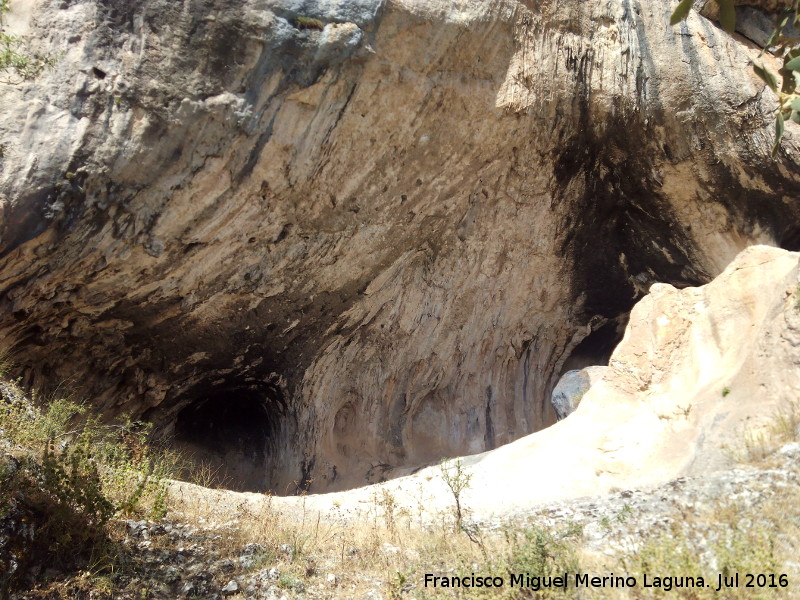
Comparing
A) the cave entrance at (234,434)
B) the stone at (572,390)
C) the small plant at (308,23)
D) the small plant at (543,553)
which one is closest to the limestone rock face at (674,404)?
the small plant at (543,553)

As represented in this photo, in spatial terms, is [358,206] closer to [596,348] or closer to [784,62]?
[596,348]

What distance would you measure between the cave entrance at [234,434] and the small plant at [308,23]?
5.23 m

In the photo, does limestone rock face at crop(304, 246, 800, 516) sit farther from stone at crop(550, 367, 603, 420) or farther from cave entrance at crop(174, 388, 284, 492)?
cave entrance at crop(174, 388, 284, 492)

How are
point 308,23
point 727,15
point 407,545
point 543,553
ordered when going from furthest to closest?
1. point 308,23
2. point 407,545
3. point 543,553
4. point 727,15

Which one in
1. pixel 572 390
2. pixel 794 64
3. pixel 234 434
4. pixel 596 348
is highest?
pixel 794 64

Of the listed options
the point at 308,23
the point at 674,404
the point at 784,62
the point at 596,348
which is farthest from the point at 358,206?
Answer: the point at 784,62

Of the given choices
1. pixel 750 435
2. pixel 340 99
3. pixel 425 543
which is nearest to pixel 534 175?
pixel 340 99

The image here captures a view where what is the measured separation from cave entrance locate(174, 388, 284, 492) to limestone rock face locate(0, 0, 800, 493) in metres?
0.04

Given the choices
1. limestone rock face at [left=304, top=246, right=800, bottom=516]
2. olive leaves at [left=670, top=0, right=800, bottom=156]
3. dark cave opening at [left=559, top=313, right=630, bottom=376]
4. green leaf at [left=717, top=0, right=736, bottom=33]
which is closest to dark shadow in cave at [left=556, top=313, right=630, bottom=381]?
dark cave opening at [left=559, top=313, right=630, bottom=376]

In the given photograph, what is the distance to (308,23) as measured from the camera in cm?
725

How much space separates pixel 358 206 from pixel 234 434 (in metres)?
4.38

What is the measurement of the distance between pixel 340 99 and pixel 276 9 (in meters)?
1.12

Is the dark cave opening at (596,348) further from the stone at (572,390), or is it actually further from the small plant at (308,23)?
the small plant at (308,23)

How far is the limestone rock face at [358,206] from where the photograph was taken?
22.9 ft
